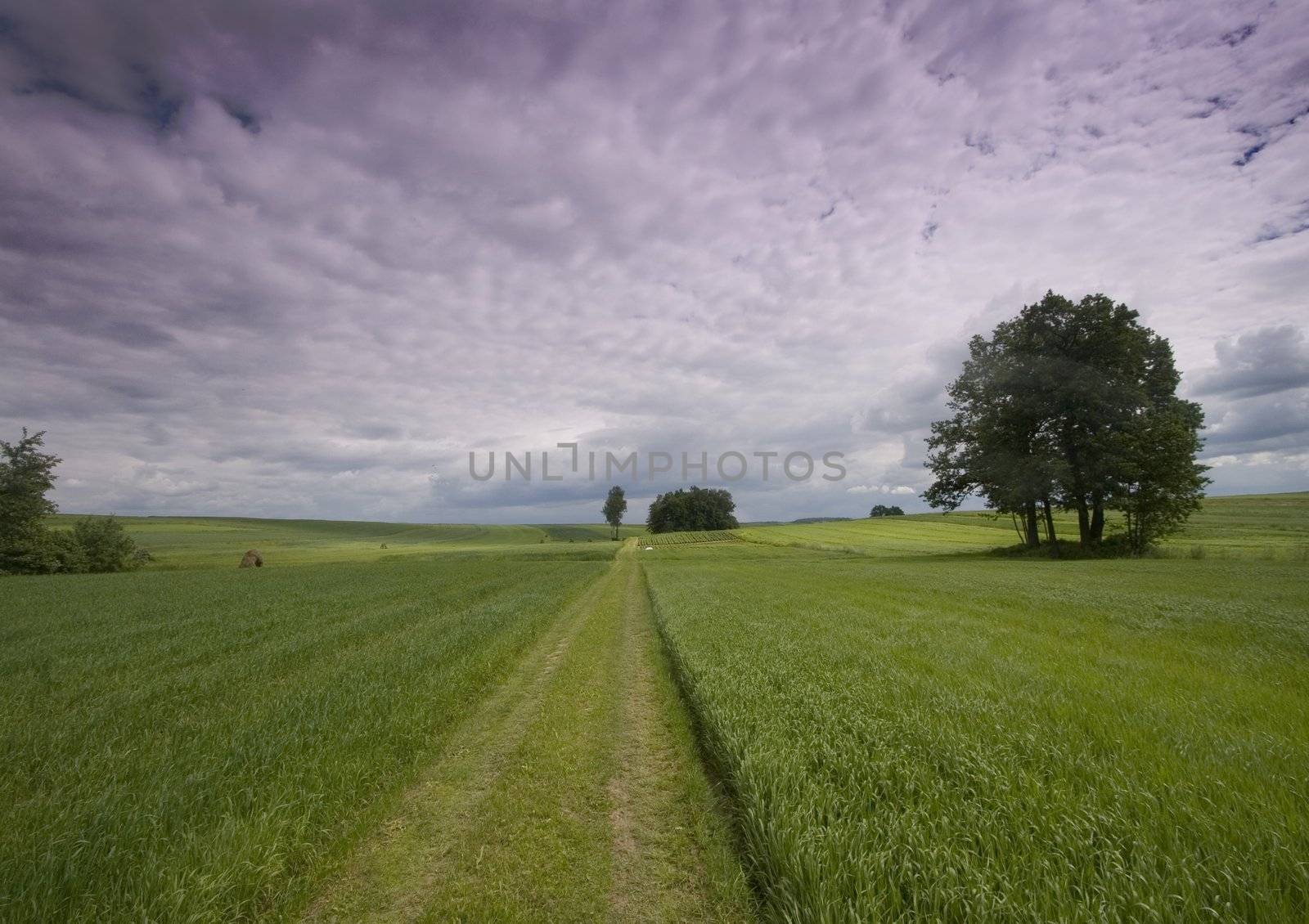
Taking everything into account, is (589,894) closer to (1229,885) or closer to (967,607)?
(1229,885)

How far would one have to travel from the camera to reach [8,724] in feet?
24.1

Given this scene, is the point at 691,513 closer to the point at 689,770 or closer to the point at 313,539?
the point at 313,539

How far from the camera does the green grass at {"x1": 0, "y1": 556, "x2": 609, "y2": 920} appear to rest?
148 inches

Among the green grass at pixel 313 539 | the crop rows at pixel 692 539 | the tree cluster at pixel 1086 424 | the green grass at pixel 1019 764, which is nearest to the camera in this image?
the green grass at pixel 1019 764

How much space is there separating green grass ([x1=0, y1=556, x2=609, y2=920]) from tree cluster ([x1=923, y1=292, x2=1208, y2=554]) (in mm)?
36359

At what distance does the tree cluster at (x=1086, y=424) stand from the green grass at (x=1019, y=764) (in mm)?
25648

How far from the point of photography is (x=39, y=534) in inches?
1853

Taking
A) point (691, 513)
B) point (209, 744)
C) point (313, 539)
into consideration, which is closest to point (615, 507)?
point (691, 513)

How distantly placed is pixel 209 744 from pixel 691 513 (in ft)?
433

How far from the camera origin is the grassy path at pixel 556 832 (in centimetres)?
387

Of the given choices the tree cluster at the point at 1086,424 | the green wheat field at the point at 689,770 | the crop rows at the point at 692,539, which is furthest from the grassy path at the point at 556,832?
the crop rows at the point at 692,539

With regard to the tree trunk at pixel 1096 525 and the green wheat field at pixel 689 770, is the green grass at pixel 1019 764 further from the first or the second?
the tree trunk at pixel 1096 525

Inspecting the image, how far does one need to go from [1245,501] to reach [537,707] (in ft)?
350

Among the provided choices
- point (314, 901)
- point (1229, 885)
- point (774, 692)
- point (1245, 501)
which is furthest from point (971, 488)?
point (1245, 501)
